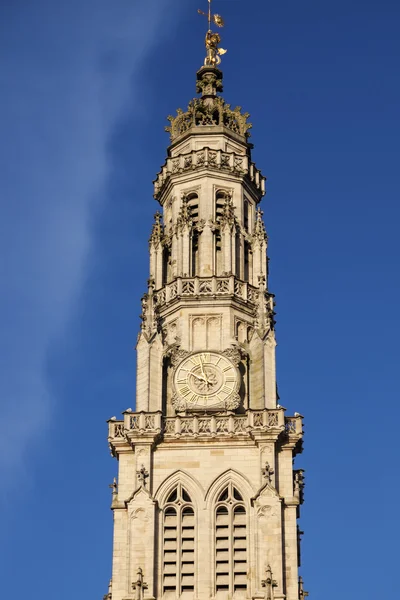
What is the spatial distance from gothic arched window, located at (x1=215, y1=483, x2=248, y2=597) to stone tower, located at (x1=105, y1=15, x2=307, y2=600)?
0.20 ft

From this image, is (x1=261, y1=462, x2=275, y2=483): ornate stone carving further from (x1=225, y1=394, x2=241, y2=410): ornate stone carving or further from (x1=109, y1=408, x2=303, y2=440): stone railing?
(x1=225, y1=394, x2=241, y2=410): ornate stone carving

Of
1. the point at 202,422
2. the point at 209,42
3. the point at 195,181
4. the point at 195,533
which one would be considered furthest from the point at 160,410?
the point at 209,42

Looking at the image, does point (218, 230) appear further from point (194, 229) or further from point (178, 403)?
point (178, 403)

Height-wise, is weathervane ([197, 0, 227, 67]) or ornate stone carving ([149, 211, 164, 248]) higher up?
weathervane ([197, 0, 227, 67])

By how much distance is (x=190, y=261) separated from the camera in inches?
2960

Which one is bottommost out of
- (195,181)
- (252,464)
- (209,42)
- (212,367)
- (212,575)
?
(212,575)

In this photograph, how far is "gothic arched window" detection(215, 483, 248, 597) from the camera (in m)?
65.0

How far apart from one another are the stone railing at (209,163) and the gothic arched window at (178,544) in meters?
18.9

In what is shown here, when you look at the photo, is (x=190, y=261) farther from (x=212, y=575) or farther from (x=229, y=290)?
(x=212, y=575)

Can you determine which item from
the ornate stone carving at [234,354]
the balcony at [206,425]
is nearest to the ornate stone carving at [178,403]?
the balcony at [206,425]

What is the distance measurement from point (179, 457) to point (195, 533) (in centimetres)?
375

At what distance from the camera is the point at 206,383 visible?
7075 cm
